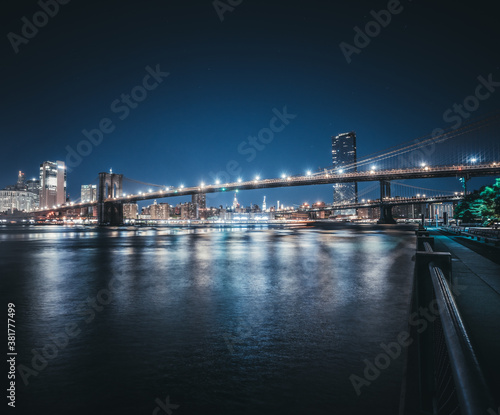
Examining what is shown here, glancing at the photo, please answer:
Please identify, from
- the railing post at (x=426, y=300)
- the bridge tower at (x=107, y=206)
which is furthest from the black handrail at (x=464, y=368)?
the bridge tower at (x=107, y=206)

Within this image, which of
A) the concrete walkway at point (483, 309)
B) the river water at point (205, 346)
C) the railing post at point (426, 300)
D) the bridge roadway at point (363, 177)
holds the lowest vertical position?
the river water at point (205, 346)

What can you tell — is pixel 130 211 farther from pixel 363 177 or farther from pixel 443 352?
pixel 443 352

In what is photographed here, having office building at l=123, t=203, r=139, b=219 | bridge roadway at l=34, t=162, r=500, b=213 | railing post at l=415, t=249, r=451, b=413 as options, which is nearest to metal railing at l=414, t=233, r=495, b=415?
railing post at l=415, t=249, r=451, b=413

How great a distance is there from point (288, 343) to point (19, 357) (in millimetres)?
3332

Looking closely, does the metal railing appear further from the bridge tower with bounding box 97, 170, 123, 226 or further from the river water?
the bridge tower with bounding box 97, 170, 123, 226

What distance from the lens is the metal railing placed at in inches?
37.7

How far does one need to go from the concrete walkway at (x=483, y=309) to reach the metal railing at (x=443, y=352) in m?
0.05

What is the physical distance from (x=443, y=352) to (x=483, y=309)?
2734 mm

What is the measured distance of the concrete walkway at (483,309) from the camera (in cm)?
287

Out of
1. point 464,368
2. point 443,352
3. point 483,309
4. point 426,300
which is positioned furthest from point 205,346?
point 483,309

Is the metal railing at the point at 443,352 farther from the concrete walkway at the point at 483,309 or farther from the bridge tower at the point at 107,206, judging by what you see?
the bridge tower at the point at 107,206

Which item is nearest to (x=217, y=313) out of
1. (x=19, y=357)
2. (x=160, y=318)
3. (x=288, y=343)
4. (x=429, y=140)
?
(x=160, y=318)

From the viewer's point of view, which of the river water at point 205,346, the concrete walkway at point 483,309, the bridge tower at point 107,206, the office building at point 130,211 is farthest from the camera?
the office building at point 130,211

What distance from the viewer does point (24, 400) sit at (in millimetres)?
3127
